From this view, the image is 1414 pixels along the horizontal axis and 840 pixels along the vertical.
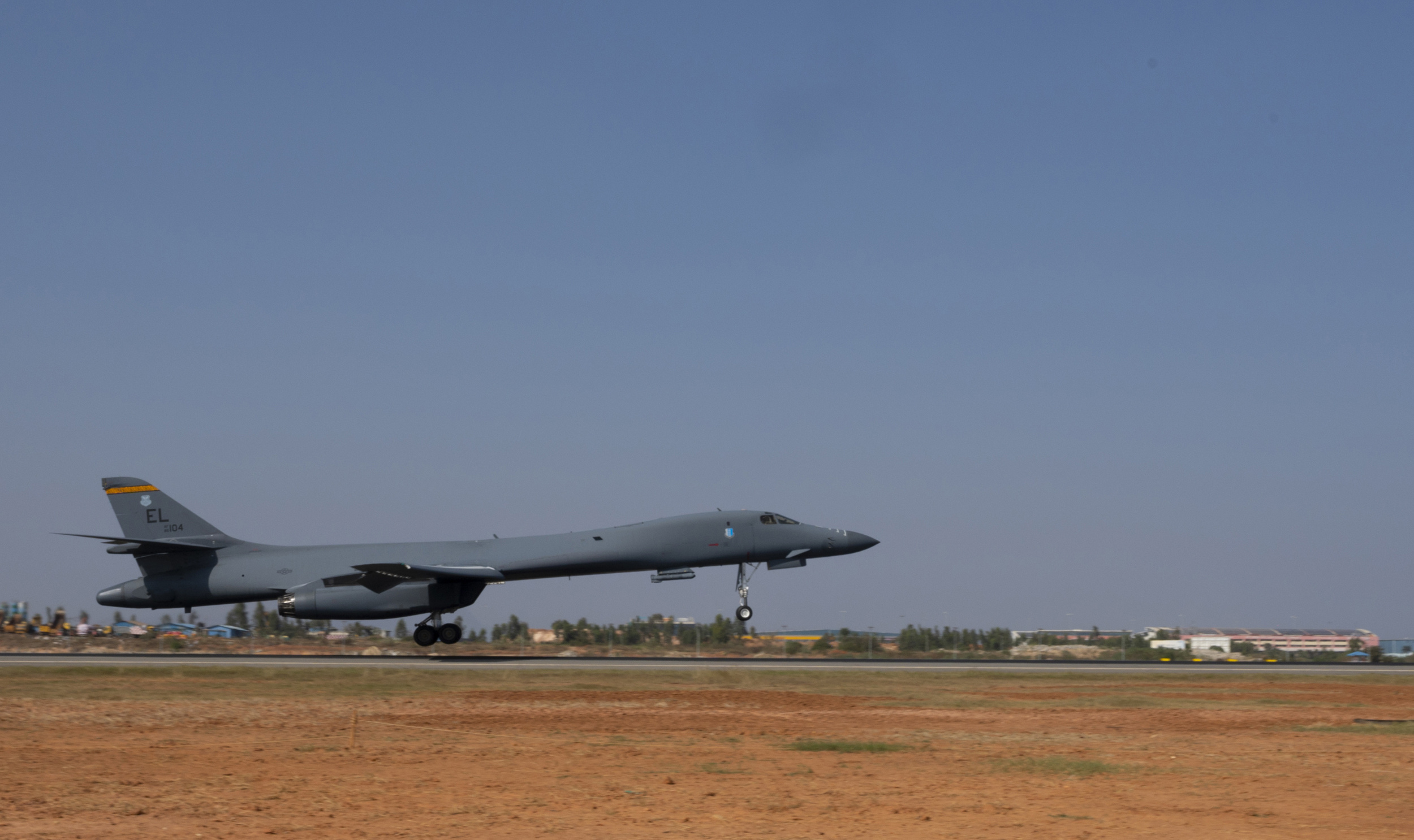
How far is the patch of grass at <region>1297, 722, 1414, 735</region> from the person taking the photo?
20.5 metres

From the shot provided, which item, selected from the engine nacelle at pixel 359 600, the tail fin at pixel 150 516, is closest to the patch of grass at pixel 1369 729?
the engine nacelle at pixel 359 600

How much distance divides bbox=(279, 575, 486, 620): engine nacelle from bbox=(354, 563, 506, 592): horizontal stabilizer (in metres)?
0.19

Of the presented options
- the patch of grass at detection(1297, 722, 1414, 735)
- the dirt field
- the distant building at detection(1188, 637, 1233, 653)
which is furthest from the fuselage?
the distant building at detection(1188, 637, 1233, 653)

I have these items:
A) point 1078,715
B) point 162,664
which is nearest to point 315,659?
point 162,664

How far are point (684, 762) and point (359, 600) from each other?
23437mm

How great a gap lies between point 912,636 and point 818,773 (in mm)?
38991

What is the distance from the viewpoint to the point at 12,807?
40.9 feet

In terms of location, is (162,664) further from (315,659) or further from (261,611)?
(261,611)

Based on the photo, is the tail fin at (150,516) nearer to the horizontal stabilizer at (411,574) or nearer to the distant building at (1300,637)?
the horizontal stabilizer at (411,574)

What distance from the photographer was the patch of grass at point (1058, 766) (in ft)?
51.9

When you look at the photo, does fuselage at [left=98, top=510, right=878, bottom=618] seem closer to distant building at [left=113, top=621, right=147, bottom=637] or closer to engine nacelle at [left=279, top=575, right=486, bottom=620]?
engine nacelle at [left=279, top=575, right=486, bottom=620]

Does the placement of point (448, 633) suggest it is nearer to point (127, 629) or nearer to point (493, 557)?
point (493, 557)

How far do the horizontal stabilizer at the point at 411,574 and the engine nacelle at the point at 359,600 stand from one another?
0.19 meters

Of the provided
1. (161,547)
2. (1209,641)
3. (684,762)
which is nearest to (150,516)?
(161,547)
